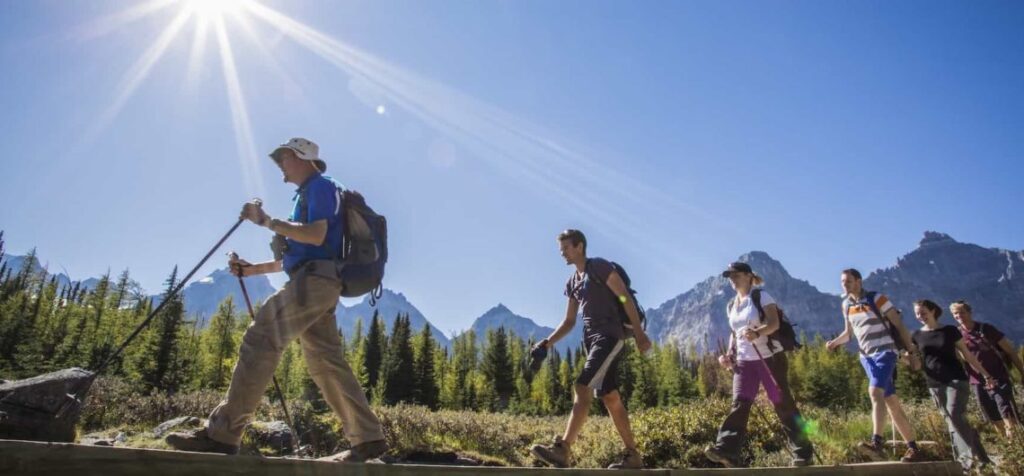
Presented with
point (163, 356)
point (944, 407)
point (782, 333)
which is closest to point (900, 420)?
point (944, 407)

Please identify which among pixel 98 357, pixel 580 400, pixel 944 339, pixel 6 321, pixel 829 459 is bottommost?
pixel 829 459

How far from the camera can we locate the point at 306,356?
416 cm

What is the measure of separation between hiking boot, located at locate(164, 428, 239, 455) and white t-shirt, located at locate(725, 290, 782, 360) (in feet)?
15.9

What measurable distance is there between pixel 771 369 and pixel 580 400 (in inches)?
85.9

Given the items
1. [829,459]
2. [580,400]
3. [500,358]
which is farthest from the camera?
[500,358]

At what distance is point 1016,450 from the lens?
5016mm

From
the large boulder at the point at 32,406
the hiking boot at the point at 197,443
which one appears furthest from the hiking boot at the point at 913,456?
the large boulder at the point at 32,406

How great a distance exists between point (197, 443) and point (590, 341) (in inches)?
130

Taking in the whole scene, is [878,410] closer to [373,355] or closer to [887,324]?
[887,324]

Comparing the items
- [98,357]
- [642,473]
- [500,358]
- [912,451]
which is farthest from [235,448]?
[500,358]

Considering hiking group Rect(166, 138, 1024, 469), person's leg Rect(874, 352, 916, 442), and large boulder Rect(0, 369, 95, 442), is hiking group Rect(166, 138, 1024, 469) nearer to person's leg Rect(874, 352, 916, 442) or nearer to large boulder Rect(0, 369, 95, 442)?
person's leg Rect(874, 352, 916, 442)

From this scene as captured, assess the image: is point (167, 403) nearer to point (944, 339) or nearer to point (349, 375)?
point (349, 375)

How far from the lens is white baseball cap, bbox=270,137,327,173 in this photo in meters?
4.29

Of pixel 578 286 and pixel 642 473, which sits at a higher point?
pixel 578 286
